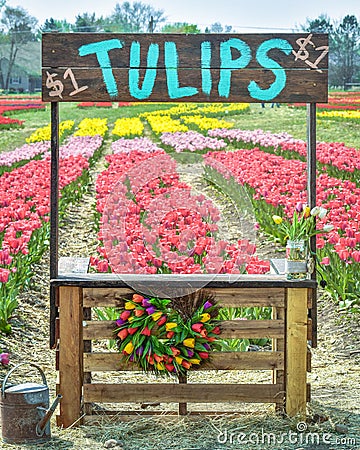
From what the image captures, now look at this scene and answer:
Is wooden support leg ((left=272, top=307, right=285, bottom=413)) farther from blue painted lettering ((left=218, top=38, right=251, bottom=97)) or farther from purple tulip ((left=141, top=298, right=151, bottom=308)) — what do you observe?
blue painted lettering ((left=218, top=38, right=251, bottom=97))

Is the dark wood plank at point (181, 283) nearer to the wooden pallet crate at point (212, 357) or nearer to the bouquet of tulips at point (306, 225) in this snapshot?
the wooden pallet crate at point (212, 357)

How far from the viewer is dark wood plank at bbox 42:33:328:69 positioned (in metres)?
4.97

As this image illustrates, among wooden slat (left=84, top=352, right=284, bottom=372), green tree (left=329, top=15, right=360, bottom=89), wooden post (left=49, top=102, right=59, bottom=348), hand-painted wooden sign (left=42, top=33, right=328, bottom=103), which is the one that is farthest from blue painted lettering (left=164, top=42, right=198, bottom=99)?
green tree (left=329, top=15, right=360, bottom=89)

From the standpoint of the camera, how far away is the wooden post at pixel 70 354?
478 cm

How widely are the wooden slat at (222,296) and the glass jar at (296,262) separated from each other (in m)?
0.17

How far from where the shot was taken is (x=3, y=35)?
213ft

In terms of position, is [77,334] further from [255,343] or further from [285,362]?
[255,343]

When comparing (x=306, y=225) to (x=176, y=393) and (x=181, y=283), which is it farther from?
(x=176, y=393)

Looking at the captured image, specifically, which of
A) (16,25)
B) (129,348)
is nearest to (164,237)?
(129,348)

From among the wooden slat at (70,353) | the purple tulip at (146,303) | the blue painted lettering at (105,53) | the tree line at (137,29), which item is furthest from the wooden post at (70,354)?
the tree line at (137,29)

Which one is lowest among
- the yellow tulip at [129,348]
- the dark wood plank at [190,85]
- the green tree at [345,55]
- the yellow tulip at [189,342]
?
the yellow tulip at [129,348]

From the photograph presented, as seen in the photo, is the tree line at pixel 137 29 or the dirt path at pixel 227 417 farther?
the tree line at pixel 137 29

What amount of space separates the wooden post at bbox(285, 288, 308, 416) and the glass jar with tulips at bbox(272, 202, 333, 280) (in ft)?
0.38

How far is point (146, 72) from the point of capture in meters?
5.00
